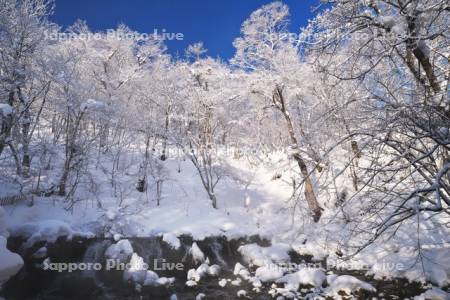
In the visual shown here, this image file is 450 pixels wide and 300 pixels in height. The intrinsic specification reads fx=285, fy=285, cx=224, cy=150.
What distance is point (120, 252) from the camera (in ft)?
34.7

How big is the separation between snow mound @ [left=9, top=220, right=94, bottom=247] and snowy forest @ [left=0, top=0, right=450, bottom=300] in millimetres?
61

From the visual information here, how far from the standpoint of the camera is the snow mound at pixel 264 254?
1077 centimetres

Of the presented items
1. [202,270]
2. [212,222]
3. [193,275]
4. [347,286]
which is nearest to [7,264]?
[193,275]

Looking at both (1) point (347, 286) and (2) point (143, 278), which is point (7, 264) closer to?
(2) point (143, 278)

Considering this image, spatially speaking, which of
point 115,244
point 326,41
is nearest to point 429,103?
point 326,41

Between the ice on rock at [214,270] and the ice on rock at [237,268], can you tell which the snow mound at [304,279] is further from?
the ice on rock at [214,270]

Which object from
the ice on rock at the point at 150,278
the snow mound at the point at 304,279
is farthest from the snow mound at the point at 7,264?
the snow mound at the point at 304,279

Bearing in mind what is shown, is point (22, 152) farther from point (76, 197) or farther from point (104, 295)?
point (104, 295)

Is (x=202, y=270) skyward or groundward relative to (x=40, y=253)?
groundward

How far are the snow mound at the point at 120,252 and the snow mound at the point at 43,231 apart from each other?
73.1 inches

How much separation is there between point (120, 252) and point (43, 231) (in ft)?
10.1

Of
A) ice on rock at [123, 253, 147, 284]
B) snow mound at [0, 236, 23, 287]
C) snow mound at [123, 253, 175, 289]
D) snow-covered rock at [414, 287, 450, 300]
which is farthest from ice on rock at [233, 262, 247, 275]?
snow mound at [0, 236, 23, 287]

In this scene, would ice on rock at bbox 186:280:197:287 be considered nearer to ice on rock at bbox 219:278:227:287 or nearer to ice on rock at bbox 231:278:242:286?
ice on rock at bbox 219:278:227:287

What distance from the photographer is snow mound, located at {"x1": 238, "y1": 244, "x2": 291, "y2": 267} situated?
10766mm
